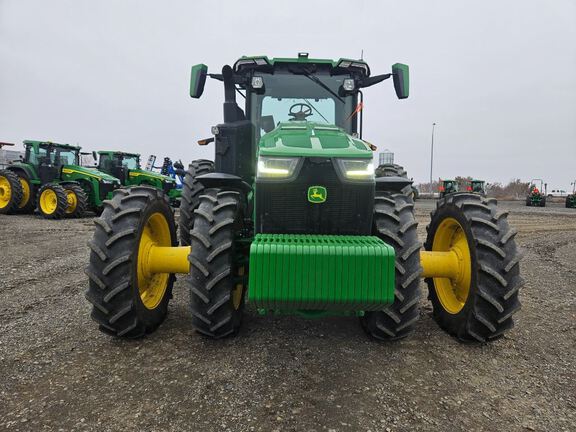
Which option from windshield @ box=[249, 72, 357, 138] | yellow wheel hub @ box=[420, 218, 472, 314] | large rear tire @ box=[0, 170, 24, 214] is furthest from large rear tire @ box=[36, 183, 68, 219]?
yellow wheel hub @ box=[420, 218, 472, 314]

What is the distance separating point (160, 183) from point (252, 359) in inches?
639

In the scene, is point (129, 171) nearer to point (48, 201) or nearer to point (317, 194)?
point (48, 201)

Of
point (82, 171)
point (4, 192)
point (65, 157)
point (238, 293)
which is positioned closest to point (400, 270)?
point (238, 293)

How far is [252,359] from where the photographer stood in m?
2.77

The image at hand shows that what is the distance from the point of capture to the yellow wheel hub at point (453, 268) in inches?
124

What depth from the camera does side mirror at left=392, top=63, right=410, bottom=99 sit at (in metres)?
4.02

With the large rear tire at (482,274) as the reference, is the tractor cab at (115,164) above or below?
above

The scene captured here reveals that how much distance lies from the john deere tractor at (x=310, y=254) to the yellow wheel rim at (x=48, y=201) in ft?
35.2

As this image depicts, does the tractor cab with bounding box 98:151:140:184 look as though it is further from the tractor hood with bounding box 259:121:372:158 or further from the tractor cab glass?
the tractor hood with bounding box 259:121:372:158

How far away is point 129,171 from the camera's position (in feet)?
58.1

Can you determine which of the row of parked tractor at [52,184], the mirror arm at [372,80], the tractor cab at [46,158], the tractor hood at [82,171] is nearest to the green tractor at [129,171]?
the row of parked tractor at [52,184]

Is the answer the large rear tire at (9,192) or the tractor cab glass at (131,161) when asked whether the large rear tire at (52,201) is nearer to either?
the large rear tire at (9,192)

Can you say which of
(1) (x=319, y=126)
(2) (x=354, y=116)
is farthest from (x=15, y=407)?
(2) (x=354, y=116)

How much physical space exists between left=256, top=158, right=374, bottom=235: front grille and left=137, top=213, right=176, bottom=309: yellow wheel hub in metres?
1.02
